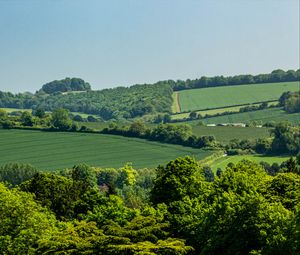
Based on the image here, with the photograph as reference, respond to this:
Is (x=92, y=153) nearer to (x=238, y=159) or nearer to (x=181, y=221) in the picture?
(x=238, y=159)

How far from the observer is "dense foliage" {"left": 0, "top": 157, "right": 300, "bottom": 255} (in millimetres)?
57031

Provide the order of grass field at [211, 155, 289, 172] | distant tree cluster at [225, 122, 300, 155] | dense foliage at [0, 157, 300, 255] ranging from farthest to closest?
1. distant tree cluster at [225, 122, 300, 155]
2. grass field at [211, 155, 289, 172]
3. dense foliage at [0, 157, 300, 255]

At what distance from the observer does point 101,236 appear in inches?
2530

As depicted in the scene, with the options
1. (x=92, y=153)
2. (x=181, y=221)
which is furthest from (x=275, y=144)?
(x=181, y=221)

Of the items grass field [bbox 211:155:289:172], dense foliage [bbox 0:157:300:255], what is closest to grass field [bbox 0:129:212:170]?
grass field [bbox 211:155:289:172]

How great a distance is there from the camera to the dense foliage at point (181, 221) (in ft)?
187

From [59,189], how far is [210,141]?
334ft

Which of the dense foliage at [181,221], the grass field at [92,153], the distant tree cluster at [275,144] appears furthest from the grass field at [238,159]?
the dense foliage at [181,221]

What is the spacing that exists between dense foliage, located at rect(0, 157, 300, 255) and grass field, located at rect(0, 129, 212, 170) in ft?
292

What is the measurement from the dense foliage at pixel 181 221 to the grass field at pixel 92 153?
292 feet

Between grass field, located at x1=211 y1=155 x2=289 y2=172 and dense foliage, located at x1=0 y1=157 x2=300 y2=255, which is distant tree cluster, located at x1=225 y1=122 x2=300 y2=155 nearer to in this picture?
grass field, located at x1=211 y1=155 x2=289 y2=172

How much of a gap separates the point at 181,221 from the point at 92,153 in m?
123

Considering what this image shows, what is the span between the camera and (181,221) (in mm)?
66500

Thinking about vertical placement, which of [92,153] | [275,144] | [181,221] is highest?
[181,221]
